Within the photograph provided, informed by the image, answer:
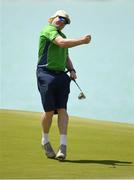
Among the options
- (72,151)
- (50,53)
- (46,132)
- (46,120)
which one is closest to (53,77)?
(50,53)

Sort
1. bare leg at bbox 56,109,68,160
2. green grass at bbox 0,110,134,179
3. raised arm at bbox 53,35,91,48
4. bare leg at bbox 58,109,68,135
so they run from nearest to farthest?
green grass at bbox 0,110,134,179 < raised arm at bbox 53,35,91,48 < bare leg at bbox 56,109,68,160 < bare leg at bbox 58,109,68,135

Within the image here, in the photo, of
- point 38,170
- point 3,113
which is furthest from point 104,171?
point 3,113

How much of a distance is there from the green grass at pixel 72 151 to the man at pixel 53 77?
0.83 ft

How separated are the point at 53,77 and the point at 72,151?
2.64 ft

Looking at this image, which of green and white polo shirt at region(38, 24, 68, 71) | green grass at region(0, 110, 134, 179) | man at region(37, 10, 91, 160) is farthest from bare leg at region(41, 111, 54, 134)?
green and white polo shirt at region(38, 24, 68, 71)

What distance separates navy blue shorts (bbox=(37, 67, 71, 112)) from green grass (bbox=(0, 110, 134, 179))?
0.48m

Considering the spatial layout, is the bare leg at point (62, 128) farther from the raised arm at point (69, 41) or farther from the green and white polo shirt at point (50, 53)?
the raised arm at point (69, 41)

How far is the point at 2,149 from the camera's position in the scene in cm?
613

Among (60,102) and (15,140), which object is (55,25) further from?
(15,140)

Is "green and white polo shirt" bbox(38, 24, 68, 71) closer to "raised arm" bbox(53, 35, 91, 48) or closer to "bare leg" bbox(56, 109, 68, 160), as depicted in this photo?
"raised arm" bbox(53, 35, 91, 48)

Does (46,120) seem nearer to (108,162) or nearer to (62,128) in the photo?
(62,128)

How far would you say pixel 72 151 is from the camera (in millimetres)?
6336

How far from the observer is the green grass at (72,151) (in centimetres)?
519

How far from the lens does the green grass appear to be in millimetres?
5188
